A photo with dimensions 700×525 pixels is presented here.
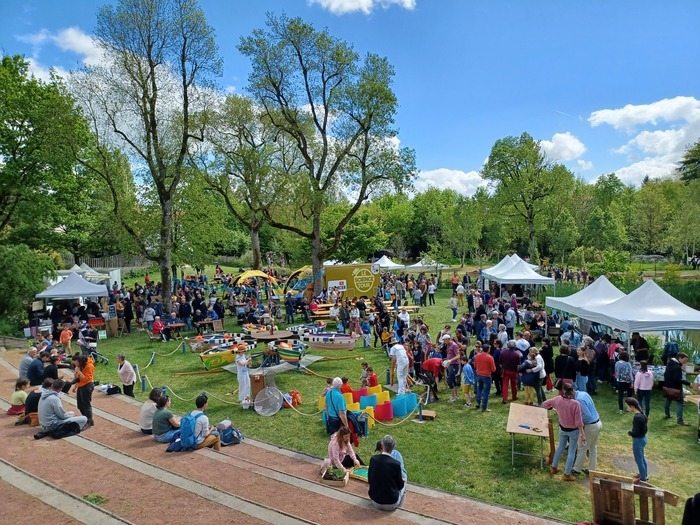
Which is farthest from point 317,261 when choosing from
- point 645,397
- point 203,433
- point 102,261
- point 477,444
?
point 102,261

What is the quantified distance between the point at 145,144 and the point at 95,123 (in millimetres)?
2336

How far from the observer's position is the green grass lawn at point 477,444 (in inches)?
279

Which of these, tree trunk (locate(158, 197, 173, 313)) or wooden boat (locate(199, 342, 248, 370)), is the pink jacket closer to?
wooden boat (locate(199, 342, 248, 370))

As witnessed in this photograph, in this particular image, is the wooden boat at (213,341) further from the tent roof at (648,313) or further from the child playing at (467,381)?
the tent roof at (648,313)

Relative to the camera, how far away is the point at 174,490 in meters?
6.73

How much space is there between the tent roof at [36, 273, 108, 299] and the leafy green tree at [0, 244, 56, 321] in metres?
0.83

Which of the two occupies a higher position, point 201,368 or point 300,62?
point 300,62

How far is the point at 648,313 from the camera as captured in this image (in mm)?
12477

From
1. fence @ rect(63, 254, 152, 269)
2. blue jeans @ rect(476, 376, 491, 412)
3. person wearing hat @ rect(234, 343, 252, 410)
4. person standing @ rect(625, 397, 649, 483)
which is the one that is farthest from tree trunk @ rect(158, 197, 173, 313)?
fence @ rect(63, 254, 152, 269)

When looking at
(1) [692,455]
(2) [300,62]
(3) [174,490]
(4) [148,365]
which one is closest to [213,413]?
(3) [174,490]

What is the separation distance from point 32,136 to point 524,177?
35941 mm

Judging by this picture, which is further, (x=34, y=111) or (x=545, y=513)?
(x=34, y=111)

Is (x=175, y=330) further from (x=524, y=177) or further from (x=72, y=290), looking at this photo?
(x=524, y=177)

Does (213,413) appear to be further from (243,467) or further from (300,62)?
(300,62)
